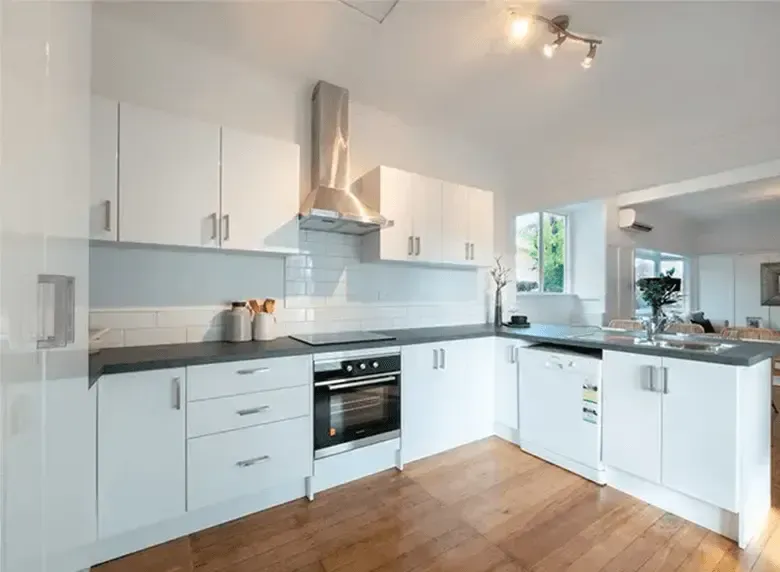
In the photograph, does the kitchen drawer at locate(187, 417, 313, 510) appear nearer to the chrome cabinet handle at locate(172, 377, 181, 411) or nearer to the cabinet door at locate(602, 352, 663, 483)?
the chrome cabinet handle at locate(172, 377, 181, 411)

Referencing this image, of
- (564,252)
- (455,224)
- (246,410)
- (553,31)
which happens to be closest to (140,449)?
(246,410)

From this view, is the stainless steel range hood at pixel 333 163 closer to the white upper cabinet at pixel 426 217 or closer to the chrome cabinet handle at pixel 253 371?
the white upper cabinet at pixel 426 217

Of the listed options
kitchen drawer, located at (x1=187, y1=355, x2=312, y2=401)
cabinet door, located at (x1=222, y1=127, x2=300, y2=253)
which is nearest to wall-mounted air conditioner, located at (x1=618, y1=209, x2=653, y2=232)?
cabinet door, located at (x1=222, y1=127, x2=300, y2=253)

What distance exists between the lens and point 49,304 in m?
0.79

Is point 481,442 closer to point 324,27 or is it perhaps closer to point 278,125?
point 278,125

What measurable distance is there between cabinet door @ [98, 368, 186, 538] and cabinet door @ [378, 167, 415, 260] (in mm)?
1528

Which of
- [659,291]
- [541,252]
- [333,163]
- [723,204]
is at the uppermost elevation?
[723,204]

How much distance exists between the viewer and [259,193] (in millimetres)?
2252

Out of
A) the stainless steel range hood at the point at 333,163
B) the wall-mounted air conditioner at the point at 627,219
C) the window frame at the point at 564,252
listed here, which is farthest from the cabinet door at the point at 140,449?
the wall-mounted air conditioner at the point at 627,219

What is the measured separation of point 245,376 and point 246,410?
17 centimetres

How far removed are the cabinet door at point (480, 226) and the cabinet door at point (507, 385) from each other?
0.73m

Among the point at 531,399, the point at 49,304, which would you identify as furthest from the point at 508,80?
the point at 49,304

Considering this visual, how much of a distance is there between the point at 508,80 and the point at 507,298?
202cm

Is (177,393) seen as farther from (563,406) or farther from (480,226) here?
(480,226)
